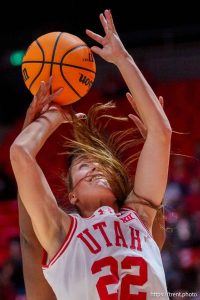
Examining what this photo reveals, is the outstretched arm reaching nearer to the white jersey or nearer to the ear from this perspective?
the white jersey

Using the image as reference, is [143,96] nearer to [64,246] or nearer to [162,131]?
[162,131]

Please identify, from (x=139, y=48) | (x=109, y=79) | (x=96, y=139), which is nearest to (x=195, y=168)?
(x=109, y=79)

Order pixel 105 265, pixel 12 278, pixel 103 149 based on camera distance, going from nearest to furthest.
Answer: pixel 105 265, pixel 103 149, pixel 12 278

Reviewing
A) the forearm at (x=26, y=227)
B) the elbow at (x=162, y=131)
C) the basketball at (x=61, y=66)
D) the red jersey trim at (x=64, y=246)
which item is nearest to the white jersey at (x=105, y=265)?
the red jersey trim at (x=64, y=246)

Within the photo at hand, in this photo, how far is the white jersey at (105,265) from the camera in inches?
105

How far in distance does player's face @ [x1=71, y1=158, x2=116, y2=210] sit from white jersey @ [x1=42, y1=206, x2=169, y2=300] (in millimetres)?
184

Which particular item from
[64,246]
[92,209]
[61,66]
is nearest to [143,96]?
[61,66]

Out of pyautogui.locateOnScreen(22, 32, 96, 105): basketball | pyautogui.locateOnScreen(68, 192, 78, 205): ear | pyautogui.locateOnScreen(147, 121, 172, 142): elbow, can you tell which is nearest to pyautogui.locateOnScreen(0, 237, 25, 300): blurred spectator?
pyautogui.locateOnScreen(68, 192, 78, 205): ear

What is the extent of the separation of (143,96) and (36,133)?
0.49 meters

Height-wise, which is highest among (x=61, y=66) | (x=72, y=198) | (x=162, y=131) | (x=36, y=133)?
(x=61, y=66)

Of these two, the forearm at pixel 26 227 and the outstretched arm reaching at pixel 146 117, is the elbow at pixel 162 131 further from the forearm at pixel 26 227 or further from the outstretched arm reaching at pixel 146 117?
the forearm at pixel 26 227

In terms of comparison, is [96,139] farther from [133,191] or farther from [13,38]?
[13,38]

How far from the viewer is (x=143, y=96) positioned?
285 centimetres

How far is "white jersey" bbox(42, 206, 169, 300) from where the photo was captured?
268 cm
